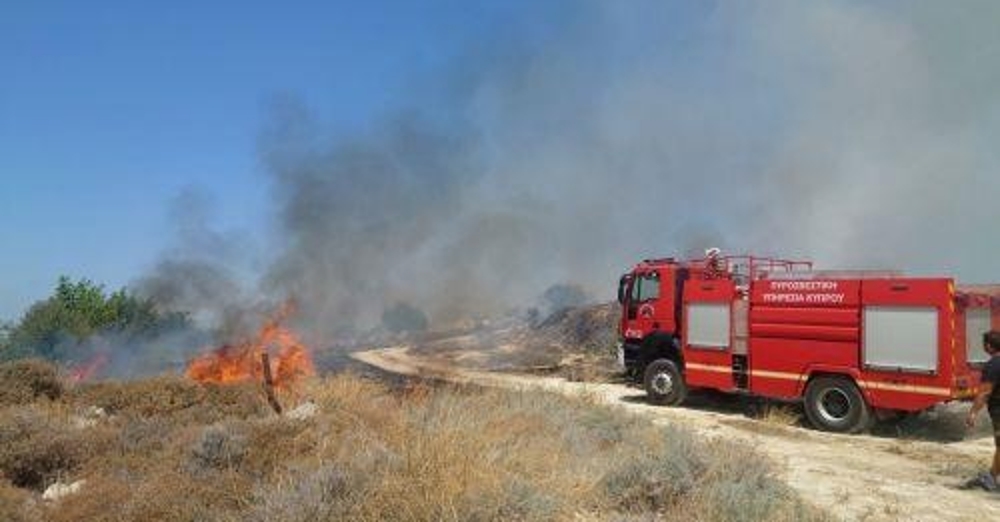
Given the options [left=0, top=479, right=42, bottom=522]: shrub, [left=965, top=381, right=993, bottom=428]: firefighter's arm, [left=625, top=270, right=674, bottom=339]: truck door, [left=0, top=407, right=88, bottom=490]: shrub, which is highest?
[left=625, top=270, right=674, bottom=339]: truck door

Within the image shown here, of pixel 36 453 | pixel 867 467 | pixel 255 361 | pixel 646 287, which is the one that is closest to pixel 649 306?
pixel 646 287

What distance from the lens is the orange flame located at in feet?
53.0

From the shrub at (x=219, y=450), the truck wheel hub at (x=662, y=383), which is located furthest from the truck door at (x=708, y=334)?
the shrub at (x=219, y=450)

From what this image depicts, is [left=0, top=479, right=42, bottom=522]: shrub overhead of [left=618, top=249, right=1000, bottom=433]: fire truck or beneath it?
beneath

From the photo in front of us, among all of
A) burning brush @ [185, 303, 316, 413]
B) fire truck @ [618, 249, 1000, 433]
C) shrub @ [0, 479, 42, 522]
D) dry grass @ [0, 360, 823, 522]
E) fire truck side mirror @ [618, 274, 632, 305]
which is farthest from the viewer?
fire truck side mirror @ [618, 274, 632, 305]

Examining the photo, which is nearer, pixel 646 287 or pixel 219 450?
pixel 219 450

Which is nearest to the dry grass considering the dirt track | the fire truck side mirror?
the dirt track

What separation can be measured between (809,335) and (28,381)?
493 inches

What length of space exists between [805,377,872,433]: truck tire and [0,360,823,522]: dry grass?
5.21 metres

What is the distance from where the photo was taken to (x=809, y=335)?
16.0 m

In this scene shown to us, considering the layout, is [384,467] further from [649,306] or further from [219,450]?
[649,306]

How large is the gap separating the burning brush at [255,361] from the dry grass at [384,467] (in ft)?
13.5

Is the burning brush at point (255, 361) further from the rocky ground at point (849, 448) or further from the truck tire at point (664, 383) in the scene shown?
the truck tire at point (664, 383)

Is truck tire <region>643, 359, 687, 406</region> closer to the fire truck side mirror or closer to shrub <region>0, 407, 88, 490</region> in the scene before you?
the fire truck side mirror
